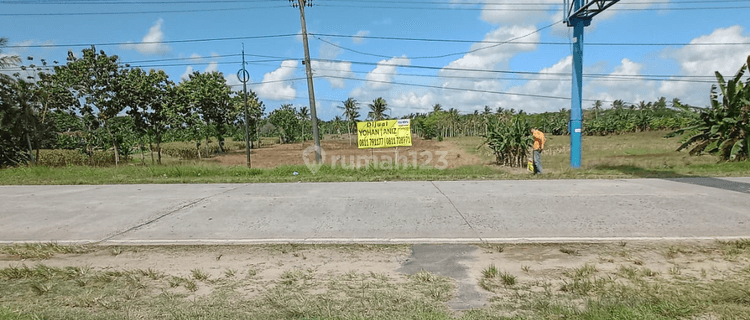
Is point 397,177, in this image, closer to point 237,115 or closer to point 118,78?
point 118,78

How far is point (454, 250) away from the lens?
5.16m

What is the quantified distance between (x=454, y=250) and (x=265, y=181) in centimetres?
906

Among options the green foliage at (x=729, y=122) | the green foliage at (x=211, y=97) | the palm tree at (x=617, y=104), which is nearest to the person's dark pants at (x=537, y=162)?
the green foliage at (x=729, y=122)

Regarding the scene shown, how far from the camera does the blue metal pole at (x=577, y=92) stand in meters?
14.6

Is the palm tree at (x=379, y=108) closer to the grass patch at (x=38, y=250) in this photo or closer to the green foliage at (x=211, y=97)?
the green foliage at (x=211, y=97)

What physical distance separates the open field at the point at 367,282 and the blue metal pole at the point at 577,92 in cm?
1026

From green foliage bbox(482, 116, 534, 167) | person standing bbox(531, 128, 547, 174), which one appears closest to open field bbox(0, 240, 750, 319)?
person standing bbox(531, 128, 547, 174)

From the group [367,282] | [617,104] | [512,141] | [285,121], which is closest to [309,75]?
[512,141]

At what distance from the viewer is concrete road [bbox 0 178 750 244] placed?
5.93 m

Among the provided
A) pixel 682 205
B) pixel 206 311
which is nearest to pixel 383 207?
pixel 206 311

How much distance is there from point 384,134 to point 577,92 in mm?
7547

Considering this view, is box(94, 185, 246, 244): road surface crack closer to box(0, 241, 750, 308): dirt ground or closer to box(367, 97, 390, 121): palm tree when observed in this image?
box(0, 241, 750, 308): dirt ground

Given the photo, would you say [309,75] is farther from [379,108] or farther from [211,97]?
[379,108]

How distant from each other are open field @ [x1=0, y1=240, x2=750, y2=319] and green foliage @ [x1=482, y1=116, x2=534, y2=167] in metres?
13.9
